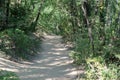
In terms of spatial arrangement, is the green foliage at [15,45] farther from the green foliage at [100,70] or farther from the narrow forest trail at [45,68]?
the green foliage at [100,70]

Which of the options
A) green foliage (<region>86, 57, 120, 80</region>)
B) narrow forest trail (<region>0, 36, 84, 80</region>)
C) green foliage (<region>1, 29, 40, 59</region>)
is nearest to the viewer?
green foliage (<region>86, 57, 120, 80</region>)

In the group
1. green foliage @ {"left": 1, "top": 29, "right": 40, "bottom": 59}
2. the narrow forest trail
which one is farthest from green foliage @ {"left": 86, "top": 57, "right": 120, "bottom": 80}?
green foliage @ {"left": 1, "top": 29, "right": 40, "bottom": 59}

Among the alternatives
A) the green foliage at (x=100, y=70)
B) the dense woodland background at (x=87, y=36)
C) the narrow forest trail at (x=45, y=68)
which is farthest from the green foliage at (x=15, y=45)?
the green foliage at (x=100, y=70)

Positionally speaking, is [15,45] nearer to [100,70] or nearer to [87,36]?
[87,36]

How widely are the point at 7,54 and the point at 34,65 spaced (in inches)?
55.3

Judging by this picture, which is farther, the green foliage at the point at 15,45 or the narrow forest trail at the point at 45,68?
the green foliage at the point at 15,45

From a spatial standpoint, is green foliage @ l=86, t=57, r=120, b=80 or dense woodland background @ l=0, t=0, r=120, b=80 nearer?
green foliage @ l=86, t=57, r=120, b=80

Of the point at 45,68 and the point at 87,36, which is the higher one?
the point at 87,36

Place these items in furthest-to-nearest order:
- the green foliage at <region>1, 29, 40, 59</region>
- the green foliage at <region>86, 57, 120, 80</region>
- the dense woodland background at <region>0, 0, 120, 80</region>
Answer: the green foliage at <region>1, 29, 40, 59</region> < the dense woodland background at <region>0, 0, 120, 80</region> < the green foliage at <region>86, 57, 120, 80</region>

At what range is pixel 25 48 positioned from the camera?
15.4 meters

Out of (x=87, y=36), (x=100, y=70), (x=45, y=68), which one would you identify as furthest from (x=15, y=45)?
(x=100, y=70)

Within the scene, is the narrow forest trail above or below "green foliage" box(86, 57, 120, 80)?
below

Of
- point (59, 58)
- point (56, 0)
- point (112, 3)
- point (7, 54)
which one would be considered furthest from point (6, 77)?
point (56, 0)

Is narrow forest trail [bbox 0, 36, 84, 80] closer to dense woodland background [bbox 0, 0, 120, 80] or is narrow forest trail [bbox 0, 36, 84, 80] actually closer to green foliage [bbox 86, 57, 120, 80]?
dense woodland background [bbox 0, 0, 120, 80]
